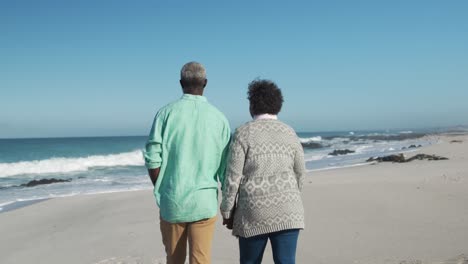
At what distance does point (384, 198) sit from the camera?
7992 millimetres

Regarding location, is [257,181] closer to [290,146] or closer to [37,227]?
[290,146]

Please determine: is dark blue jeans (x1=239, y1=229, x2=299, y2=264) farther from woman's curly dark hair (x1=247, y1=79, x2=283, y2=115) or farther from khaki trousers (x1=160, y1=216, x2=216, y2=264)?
woman's curly dark hair (x1=247, y1=79, x2=283, y2=115)

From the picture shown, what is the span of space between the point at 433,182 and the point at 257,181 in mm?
8069

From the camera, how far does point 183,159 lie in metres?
2.73

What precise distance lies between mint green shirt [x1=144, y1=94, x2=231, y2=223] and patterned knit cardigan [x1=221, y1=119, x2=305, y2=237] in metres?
0.15

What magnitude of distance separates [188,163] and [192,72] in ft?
1.96

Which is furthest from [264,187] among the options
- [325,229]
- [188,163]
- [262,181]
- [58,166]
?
[58,166]

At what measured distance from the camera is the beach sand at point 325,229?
16.9 ft

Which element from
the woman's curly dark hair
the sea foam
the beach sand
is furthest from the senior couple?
the sea foam

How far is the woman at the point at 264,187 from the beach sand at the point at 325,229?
2.28 m

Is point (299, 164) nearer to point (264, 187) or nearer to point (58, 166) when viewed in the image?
point (264, 187)

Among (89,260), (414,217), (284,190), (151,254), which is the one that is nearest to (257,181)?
(284,190)

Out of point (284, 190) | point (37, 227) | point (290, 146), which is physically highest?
point (290, 146)

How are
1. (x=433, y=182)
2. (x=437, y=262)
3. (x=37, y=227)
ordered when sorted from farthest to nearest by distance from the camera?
1. (x=433, y=182)
2. (x=37, y=227)
3. (x=437, y=262)
